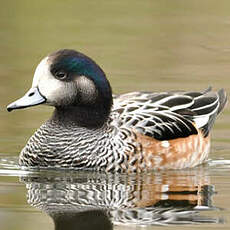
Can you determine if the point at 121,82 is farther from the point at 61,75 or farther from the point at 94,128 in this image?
the point at 61,75

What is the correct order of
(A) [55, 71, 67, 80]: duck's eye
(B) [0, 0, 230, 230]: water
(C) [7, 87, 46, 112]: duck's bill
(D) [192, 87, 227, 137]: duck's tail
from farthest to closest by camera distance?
(D) [192, 87, 227, 137]: duck's tail → (A) [55, 71, 67, 80]: duck's eye → (C) [7, 87, 46, 112]: duck's bill → (B) [0, 0, 230, 230]: water

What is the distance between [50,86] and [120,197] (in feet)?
4.96

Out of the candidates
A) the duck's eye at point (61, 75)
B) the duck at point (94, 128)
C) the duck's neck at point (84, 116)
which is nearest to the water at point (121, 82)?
the duck at point (94, 128)

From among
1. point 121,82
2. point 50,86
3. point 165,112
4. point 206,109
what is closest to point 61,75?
point 50,86

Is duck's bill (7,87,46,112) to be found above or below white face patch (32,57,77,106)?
below

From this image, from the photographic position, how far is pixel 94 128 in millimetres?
12141

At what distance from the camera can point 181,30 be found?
20.7 meters

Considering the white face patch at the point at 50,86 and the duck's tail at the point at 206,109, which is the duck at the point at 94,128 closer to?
the white face patch at the point at 50,86

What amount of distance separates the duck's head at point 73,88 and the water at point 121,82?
650 mm

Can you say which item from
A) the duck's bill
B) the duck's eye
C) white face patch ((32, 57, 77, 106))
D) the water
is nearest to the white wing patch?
the water

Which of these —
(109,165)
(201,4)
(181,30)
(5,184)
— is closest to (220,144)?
(109,165)

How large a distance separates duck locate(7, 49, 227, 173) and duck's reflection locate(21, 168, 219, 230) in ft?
0.51

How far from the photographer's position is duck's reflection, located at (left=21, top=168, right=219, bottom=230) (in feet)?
32.7

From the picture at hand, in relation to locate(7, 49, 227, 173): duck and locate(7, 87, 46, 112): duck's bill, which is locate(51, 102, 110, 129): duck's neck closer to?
locate(7, 49, 227, 173): duck
